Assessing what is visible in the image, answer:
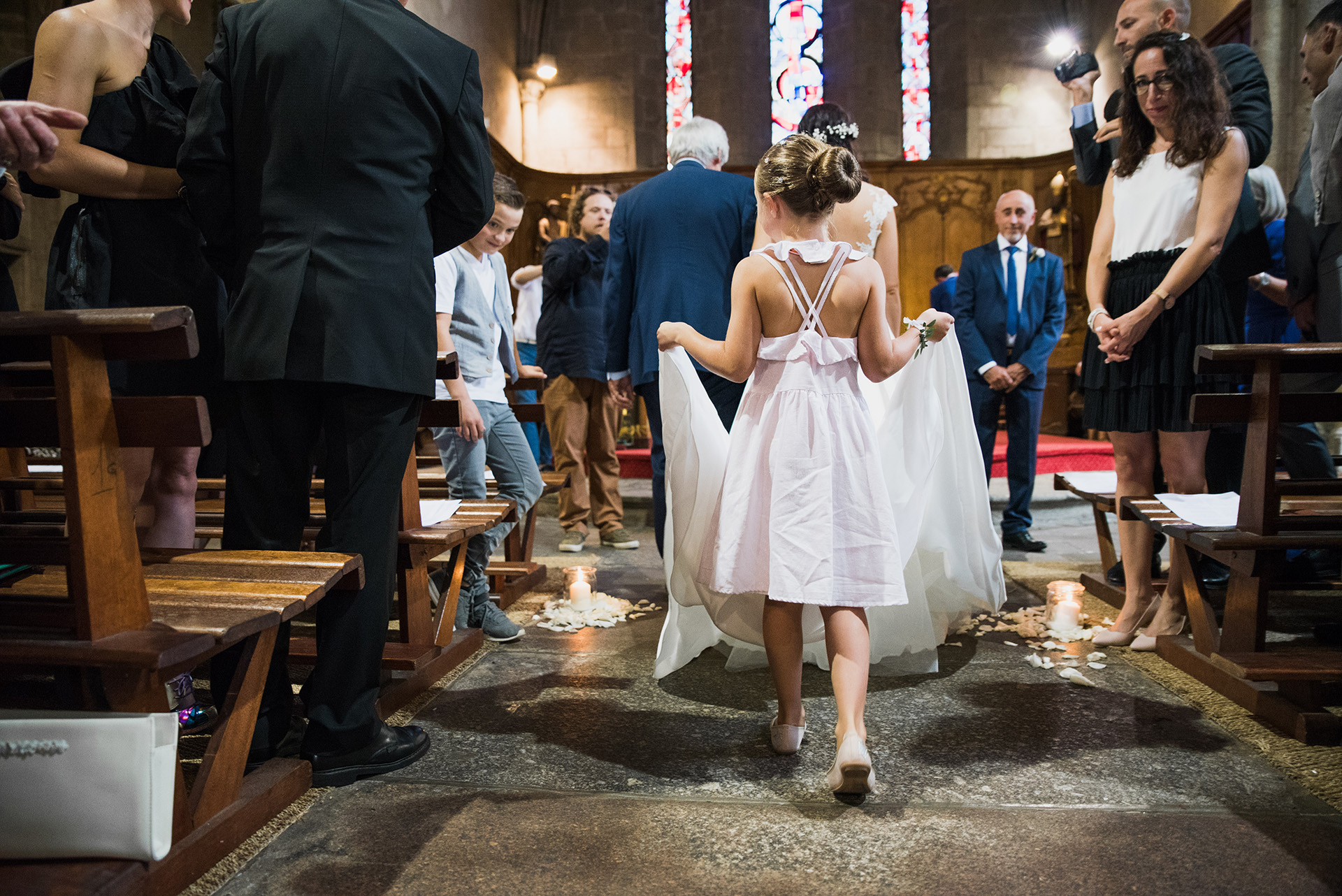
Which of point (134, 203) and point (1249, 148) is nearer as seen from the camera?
point (134, 203)

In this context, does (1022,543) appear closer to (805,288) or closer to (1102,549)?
(1102,549)

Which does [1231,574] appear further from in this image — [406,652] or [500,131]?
[500,131]

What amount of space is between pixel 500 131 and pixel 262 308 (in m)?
10.5

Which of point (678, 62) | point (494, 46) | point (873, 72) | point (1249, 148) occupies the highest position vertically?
point (678, 62)

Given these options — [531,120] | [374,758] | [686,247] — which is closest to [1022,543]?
[686,247]

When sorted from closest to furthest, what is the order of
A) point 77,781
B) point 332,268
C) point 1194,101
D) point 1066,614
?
point 77,781
point 332,268
point 1194,101
point 1066,614

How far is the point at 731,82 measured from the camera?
12.9 m

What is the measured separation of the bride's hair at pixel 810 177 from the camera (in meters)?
1.95

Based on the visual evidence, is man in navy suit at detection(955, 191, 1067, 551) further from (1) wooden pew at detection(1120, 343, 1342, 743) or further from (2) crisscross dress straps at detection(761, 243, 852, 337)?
(2) crisscross dress straps at detection(761, 243, 852, 337)

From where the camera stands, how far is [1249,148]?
2990 mm

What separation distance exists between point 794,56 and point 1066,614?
11.9m

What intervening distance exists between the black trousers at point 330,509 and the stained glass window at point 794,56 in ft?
40.4

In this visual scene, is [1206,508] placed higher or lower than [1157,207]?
lower

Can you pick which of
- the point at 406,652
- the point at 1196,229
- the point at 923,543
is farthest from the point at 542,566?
the point at 1196,229
